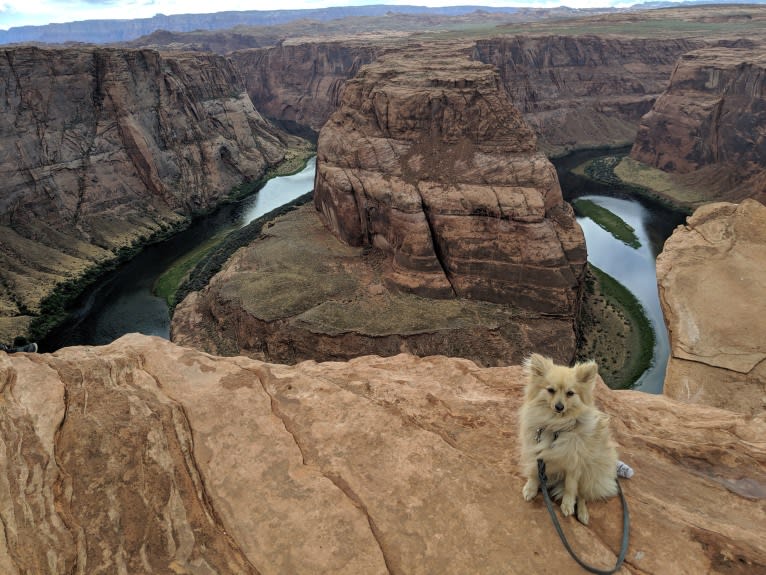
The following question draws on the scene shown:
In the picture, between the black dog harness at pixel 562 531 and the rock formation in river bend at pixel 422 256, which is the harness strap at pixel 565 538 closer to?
the black dog harness at pixel 562 531

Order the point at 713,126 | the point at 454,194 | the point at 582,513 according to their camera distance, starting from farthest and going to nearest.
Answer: the point at 713,126
the point at 454,194
the point at 582,513

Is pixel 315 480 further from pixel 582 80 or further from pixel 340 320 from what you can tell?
pixel 582 80

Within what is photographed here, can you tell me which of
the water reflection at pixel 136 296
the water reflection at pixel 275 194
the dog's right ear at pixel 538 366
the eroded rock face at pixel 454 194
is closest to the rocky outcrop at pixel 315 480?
the dog's right ear at pixel 538 366

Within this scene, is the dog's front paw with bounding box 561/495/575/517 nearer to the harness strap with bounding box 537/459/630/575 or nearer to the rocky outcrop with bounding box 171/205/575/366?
the harness strap with bounding box 537/459/630/575

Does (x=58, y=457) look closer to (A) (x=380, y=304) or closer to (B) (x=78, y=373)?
(B) (x=78, y=373)

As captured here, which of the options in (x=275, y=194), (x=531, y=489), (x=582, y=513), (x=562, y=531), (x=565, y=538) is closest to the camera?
(x=565, y=538)

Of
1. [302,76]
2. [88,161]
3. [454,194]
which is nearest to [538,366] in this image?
[454,194]
